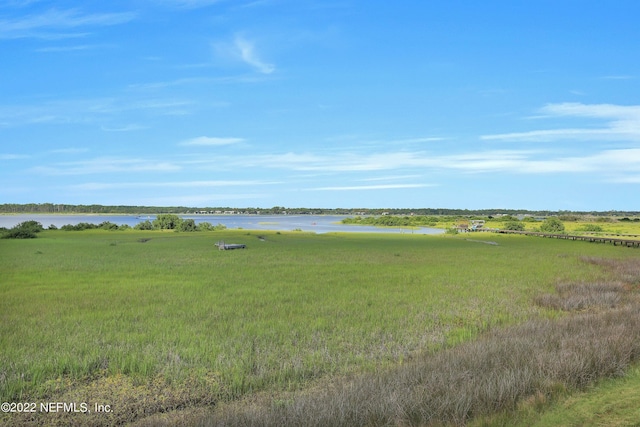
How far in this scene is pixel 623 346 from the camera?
29.7 feet

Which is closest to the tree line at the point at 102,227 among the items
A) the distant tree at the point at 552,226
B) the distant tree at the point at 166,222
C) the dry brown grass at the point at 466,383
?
the distant tree at the point at 166,222

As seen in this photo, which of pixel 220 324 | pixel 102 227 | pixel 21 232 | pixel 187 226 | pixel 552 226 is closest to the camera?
pixel 220 324

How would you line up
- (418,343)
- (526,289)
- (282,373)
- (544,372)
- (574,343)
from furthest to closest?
(526,289) < (418,343) < (574,343) < (282,373) < (544,372)

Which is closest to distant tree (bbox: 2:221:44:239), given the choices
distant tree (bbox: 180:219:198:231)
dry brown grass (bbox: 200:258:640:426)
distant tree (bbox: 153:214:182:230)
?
distant tree (bbox: 180:219:198:231)

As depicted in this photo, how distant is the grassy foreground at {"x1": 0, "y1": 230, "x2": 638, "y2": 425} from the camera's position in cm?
796

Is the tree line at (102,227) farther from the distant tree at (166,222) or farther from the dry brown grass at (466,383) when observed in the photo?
the dry brown grass at (466,383)

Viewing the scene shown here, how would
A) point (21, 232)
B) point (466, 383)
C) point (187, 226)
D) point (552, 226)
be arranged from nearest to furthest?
point (466, 383), point (21, 232), point (187, 226), point (552, 226)

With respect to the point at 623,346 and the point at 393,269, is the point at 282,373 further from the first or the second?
the point at 393,269

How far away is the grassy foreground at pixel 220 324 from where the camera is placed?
26.1 feet

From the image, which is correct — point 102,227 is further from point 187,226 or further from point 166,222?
point 187,226

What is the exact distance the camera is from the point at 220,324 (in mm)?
12383

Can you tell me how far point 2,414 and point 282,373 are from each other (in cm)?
442

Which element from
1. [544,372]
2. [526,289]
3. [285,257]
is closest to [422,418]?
[544,372]

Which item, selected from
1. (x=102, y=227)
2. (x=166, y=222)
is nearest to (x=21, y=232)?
(x=102, y=227)
